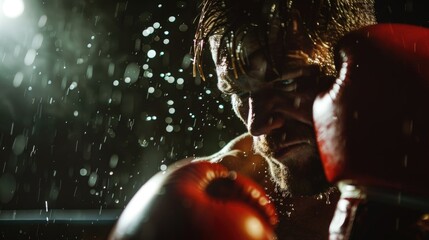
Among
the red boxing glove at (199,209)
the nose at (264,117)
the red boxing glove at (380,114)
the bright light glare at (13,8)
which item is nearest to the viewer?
the red boxing glove at (380,114)

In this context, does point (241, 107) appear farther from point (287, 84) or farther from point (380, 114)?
point (380, 114)

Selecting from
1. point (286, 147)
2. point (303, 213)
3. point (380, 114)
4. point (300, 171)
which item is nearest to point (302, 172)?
point (300, 171)

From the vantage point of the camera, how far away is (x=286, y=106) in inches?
85.8

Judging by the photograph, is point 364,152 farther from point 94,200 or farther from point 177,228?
point 94,200

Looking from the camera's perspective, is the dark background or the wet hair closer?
the wet hair

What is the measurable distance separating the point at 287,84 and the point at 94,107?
586 cm

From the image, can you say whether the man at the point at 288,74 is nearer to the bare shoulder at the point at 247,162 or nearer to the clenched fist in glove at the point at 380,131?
the bare shoulder at the point at 247,162

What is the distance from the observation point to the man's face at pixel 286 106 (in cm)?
215

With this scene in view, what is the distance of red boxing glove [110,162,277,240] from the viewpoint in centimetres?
129

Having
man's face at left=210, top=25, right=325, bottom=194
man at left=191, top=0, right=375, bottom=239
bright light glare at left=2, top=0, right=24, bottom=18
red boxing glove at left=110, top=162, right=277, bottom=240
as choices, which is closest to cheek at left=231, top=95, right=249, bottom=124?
man at left=191, top=0, right=375, bottom=239

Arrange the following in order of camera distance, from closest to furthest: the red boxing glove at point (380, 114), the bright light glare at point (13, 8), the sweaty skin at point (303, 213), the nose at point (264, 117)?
the red boxing glove at point (380, 114) → the nose at point (264, 117) → the sweaty skin at point (303, 213) → the bright light glare at point (13, 8)

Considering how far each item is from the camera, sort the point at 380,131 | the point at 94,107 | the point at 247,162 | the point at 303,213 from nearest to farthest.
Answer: the point at 380,131
the point at 303,213
the point at 247,162
the point at 94,107

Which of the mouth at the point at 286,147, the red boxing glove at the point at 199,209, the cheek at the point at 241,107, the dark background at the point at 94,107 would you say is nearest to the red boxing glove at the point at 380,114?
Result: the red boxing glove at the point at 199,209

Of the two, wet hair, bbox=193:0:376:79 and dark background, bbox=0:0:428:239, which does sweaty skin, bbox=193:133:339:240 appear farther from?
dark background, bbox=0:0:428:239
